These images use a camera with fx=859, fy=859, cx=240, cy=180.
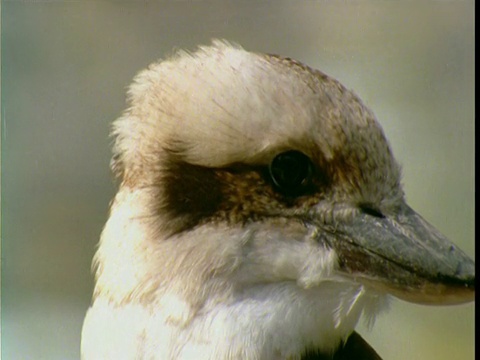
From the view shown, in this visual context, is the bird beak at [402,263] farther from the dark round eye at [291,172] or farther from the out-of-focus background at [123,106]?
the out-of-focus background at [123,106]

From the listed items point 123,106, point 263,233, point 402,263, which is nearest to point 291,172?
point 263,233

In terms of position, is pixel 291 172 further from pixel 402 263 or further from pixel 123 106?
pixel 123 106

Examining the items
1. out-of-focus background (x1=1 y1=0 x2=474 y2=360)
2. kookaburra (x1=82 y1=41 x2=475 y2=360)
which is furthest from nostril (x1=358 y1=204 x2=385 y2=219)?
out-of-focus background (x1=1 y1=0 x2=474 y2=360)

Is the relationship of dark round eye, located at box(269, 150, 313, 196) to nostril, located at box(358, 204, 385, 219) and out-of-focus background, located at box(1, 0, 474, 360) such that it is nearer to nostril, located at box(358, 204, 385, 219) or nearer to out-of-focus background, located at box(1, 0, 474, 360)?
nostril, located at box(358, 204, 385, 219)

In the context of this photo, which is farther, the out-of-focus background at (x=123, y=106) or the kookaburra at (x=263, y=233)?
the out-of-focus background at (x=123, y=106)

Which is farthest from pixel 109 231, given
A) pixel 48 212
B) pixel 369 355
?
pixel 369 355

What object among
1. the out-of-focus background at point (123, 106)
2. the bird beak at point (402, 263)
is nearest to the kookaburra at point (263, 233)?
the bird beak at point (402, 263)
